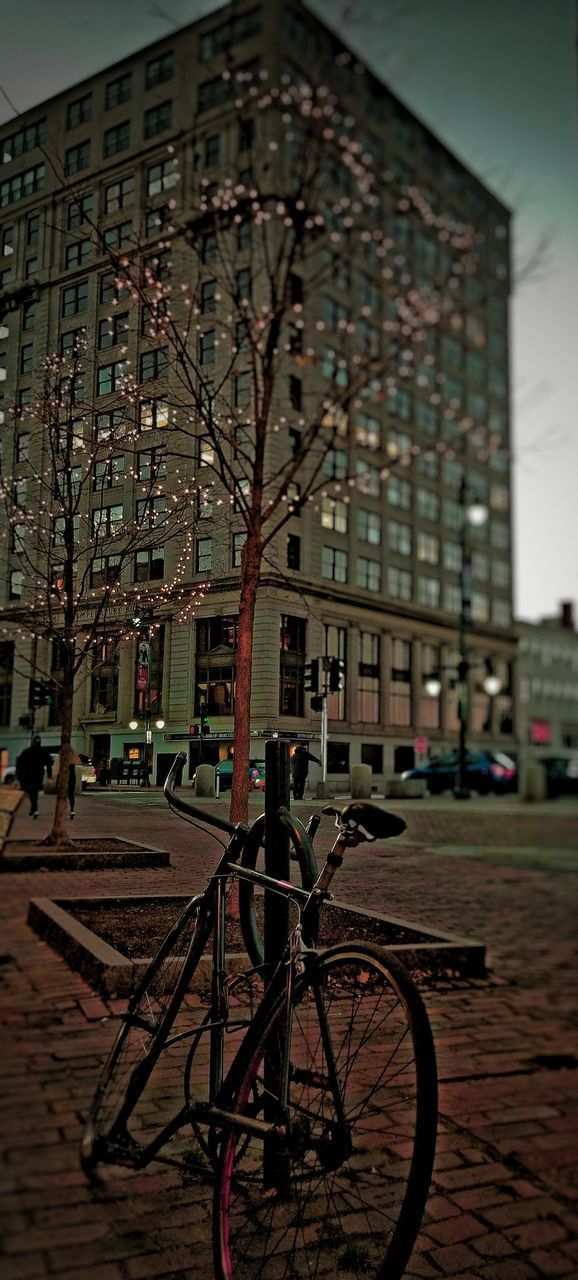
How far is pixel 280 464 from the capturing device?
2.07 meters

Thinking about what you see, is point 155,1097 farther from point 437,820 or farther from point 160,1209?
point 437,820

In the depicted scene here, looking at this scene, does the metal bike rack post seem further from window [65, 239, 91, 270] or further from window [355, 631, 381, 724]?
window [65, 239, 91, 270]

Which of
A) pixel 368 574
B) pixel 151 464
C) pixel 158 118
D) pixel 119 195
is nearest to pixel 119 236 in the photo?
pixel 119 195

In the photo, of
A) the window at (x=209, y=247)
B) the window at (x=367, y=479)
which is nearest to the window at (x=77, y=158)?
the window at (x=209, y=247)

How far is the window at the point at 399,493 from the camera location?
2.49m

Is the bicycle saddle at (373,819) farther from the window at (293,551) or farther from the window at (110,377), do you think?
the window at (110,377)

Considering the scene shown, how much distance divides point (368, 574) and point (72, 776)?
0.91 meters

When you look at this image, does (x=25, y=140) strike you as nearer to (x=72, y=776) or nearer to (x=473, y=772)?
(x=72, y=776)

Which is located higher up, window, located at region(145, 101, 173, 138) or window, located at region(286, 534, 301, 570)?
window, located at region(145, 101, 173, 138)

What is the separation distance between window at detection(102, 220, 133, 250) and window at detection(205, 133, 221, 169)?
37 cm

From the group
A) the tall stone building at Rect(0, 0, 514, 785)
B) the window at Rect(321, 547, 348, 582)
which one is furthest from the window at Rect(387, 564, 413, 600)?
the window at Rect(321, 547, 348, 582)

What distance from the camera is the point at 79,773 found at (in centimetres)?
181

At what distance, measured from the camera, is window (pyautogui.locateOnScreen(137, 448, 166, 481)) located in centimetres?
184

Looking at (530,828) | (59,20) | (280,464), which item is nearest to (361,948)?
(280,464)
